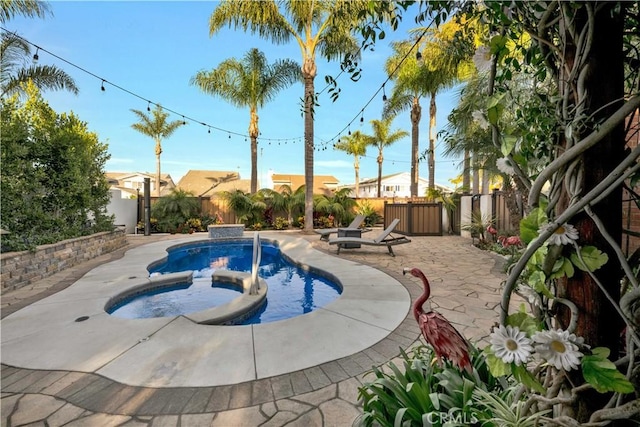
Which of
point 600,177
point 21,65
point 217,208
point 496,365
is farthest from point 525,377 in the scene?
point 21,65

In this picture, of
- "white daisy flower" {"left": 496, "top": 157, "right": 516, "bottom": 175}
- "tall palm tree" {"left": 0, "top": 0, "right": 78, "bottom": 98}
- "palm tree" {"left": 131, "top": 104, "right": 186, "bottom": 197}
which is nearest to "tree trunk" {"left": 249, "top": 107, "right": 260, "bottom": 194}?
"tall palm tree" {"left": 0, "top": 0, "right": 78, "bottom": 98}

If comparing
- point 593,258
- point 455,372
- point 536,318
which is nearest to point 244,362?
point 455,372

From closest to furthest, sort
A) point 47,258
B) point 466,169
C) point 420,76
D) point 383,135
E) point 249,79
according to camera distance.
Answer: point 47,258 → point 466,169 → point 420,76 → point 249,79 → point 383,135

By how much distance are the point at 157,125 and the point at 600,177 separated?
971 inches

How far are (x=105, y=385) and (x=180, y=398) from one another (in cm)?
67

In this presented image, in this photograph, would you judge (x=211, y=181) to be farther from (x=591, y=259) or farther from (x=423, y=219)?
(x=591, y=259)

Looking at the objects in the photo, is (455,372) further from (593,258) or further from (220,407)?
(220,407)

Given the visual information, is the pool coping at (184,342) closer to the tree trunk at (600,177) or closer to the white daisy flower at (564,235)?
the tree trunk at (600,177)

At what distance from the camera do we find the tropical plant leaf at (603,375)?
0.77 metres

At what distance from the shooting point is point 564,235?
0.85 m

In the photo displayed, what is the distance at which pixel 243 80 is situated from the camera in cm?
1390

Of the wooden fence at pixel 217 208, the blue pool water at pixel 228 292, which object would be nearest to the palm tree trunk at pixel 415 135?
the wooden fence at pixel 217 208

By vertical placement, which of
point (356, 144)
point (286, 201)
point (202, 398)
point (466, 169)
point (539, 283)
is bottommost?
point (202, 398)

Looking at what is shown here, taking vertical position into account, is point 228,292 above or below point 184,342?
below
